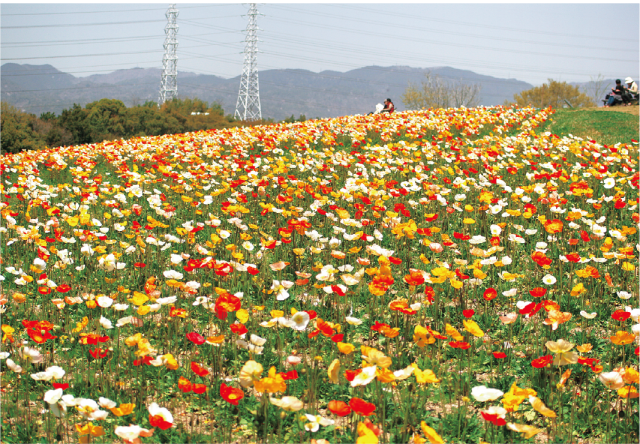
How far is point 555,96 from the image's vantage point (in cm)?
6262

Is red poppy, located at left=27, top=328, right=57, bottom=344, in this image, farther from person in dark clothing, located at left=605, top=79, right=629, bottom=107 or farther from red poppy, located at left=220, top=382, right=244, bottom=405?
person in dark clothing, located at left=605, top=79, right=629, bottom=107

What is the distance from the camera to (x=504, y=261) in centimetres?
378

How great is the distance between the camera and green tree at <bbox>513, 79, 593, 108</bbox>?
59947 millimetres

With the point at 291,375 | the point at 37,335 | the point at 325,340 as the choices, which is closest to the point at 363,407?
the point at 291,375

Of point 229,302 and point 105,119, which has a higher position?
point 105,119

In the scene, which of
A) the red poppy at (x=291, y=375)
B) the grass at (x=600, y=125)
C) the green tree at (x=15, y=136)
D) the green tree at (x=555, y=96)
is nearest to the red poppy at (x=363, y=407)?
the red poppy at (x=291, y=375)

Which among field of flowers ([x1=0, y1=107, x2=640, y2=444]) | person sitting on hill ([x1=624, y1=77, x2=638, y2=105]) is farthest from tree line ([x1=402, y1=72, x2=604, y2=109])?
field of flowers ([x1=0, y1=107, x2=640, y2=444])

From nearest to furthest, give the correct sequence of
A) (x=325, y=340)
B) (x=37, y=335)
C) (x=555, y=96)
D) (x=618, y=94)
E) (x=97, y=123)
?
(x=37, y=335) → (x=325, y=340) → (x=618, y=94) → (x=97, y=123) → (x=555, y=96)

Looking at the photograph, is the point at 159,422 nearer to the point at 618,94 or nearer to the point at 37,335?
the point at 37,335

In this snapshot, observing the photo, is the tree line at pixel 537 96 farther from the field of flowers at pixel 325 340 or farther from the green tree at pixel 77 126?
the field of flowers at pixel 325 340

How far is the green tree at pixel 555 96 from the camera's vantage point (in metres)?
59.9

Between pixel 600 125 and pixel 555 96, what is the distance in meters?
54.4

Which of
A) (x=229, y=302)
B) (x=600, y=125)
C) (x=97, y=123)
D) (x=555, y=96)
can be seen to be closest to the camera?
(x=229, y=302)

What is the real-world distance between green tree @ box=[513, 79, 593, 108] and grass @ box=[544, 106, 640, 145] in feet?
152
